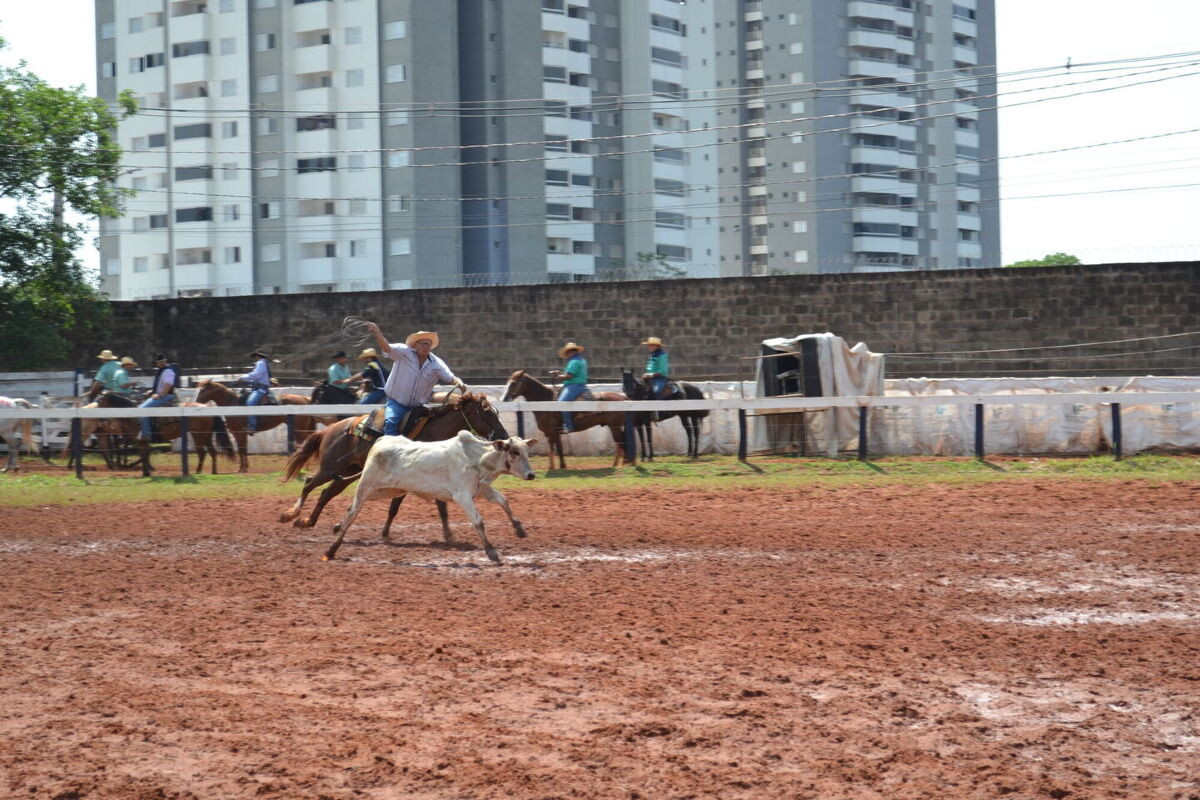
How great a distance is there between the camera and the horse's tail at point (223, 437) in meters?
23.3

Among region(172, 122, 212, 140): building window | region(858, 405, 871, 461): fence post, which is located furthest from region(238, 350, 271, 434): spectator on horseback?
region(172, 122, 212, 140): building window

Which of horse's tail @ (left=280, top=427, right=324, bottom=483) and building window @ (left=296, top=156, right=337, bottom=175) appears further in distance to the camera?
building window @ (left=296, top=156, right=337, bottom=175)

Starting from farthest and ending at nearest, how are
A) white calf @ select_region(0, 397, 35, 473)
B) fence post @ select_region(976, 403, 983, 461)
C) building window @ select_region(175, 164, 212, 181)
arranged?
building window @ select_region(175, 164, 212, 181) → white calf @ select_region(0, 397, 35, 473) → fence post @ select_region(976, 403, 983, 461)

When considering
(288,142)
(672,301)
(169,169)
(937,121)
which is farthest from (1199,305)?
(937,121)

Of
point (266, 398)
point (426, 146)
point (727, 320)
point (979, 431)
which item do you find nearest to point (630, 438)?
point (979, 431)

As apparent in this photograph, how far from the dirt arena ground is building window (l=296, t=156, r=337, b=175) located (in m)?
60.9

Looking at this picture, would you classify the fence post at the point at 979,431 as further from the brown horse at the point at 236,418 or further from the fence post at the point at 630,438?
the brown horse at the point at 236,418

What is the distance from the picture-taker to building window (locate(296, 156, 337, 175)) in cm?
7156

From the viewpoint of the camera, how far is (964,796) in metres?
5.22

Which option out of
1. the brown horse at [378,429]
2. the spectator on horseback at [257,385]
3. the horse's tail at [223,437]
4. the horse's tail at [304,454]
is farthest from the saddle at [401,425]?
the spectator on horseback at [257,385]

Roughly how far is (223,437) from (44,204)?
48.1 ft

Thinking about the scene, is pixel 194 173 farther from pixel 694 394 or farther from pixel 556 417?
pixel 556 417

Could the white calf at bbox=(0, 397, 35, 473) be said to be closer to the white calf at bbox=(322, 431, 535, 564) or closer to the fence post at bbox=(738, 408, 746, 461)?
the fence post at bbox=(738, 408, 746, 461)

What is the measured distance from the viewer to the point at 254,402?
972 inches
